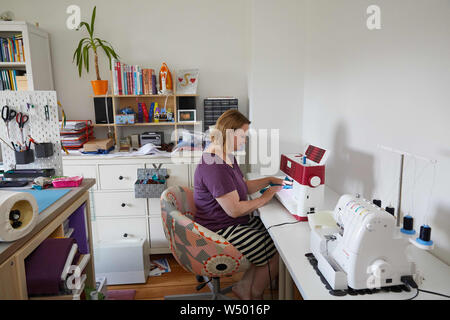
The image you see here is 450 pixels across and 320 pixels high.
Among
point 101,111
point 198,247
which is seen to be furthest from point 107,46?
point 198,247

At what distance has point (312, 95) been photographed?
250 centimetres

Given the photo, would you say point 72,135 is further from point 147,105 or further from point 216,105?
point 216,105

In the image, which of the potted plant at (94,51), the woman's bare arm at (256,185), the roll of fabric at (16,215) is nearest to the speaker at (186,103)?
the potted plant at (94,51)

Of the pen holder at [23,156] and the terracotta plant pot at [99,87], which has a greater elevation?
the terracotta plant pot at [99,87]

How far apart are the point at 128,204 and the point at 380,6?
2223mm

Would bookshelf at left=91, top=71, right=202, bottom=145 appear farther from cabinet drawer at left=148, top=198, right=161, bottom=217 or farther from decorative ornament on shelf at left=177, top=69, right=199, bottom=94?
cabinet drawer at left=148, top=198, right=161, bottom=217

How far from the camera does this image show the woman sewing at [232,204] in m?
1.67

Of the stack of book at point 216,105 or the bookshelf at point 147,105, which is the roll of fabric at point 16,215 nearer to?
the bookshelf at point 147,105

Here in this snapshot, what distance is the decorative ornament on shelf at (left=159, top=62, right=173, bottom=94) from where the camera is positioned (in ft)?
8.88

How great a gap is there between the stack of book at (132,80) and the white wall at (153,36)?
26 cm

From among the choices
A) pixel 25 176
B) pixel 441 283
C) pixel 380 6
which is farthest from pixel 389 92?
pixel 25 176

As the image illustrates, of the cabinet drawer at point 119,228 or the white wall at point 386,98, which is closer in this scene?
the white wall at point 386,98

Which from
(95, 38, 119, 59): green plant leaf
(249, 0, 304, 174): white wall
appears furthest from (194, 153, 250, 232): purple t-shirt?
(95, 38, 119, 59): green plant leaf
